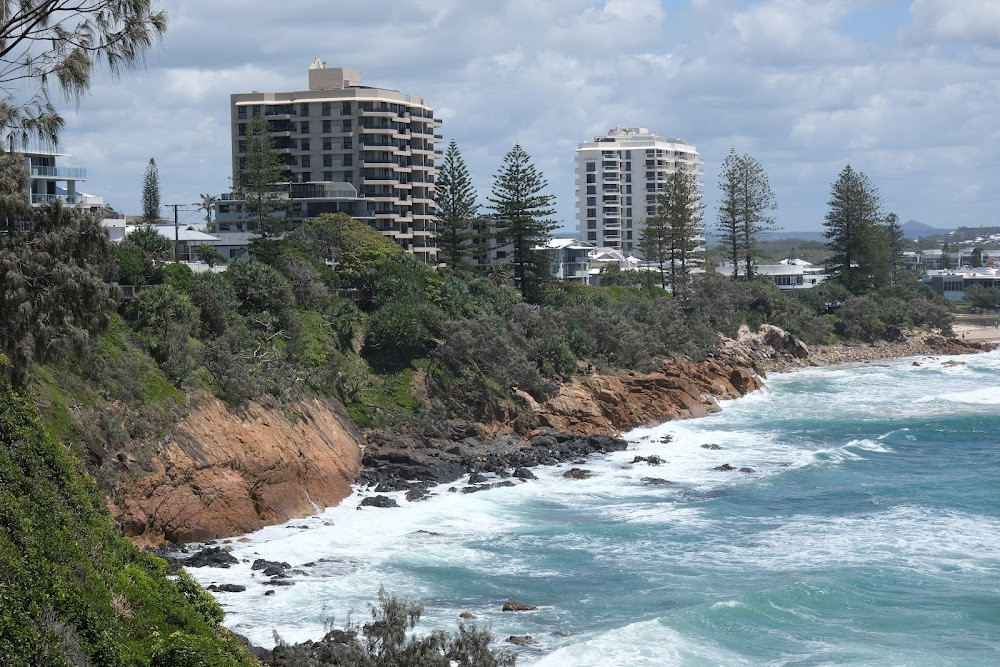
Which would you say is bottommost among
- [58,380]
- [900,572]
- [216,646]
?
[900,572]

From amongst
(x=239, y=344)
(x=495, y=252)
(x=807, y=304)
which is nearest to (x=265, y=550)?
(x=239, y=344)

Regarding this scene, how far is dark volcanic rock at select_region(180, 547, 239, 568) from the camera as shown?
2594cm

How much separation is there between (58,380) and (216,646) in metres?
15.0

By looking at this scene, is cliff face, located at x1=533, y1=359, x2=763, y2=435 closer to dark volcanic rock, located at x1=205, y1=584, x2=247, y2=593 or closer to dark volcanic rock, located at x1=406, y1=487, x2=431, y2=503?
dark volcanic rock, located at x1=406, y1=487, x2=431, y2=503

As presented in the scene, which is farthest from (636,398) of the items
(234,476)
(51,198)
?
(51,198)

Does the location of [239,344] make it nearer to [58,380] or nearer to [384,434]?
[384,434]

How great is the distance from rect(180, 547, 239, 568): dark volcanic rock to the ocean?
360 millimetres

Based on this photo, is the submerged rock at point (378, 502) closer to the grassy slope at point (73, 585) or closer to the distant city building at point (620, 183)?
the grassy slope at point (73, 585)

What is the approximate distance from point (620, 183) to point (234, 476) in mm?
100684

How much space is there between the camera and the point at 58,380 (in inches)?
1141

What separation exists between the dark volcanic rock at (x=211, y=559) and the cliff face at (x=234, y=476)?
4.55ft

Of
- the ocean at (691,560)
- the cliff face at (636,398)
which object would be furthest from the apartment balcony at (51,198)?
the ocean at (691,560)

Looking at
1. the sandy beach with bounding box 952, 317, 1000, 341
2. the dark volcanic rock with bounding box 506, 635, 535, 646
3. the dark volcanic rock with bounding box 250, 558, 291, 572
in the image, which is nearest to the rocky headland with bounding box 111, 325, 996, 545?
the dark volcanic rock with bounding box 250, 558, 291, 572

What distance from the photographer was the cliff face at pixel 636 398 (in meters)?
45.0
